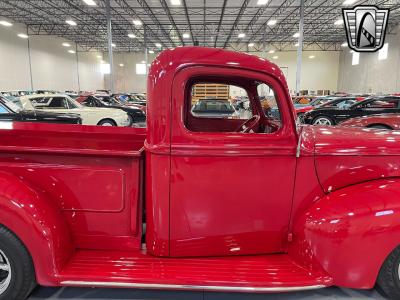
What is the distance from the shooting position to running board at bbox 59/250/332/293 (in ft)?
7.21

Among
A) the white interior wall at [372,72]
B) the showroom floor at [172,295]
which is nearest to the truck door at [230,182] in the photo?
the showroom floor at [172,295]

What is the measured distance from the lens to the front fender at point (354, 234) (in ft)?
7.18

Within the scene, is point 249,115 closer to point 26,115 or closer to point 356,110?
point 26,115

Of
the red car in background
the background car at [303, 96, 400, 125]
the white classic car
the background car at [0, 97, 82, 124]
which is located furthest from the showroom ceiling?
the red car in background

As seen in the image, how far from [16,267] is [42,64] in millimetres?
30698

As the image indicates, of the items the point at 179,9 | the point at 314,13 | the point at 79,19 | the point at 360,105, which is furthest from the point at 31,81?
the point at 360,105

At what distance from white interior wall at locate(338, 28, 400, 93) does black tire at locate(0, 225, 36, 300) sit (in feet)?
90.3

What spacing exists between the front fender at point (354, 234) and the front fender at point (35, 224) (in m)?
1.77

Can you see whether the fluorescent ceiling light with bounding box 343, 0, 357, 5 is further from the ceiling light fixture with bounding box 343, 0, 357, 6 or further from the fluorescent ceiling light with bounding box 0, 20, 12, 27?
the fluorescent ceiling light with bounding box 0, 20, 12, 27

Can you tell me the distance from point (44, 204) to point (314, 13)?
25077mm

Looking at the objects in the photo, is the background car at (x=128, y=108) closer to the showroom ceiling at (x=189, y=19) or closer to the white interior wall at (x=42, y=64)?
the showroom ceiling at (x=189, y=19)

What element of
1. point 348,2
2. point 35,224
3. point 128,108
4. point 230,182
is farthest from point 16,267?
point 348,2

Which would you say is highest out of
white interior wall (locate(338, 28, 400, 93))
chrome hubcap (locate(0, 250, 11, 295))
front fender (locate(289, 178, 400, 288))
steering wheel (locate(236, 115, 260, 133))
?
white interior wall (locate(338, 28, 400, 93))

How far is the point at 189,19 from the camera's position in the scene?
24906mm
